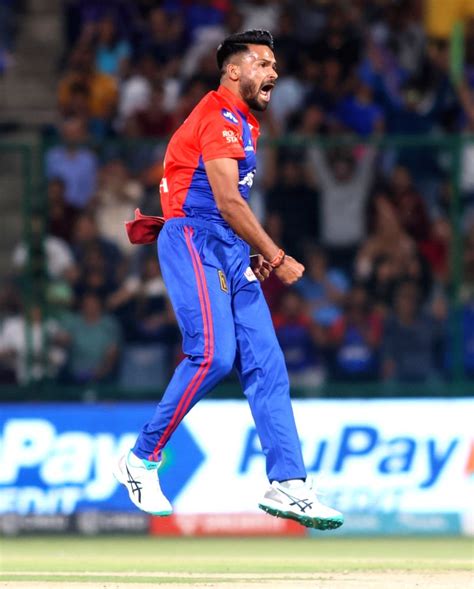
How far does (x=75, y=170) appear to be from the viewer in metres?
12.5

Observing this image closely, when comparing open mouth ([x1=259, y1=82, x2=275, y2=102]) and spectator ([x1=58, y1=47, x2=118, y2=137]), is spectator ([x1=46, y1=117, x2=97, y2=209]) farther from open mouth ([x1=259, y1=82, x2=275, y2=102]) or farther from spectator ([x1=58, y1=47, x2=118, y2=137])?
open mouth ([x1=259, y1=82, x2=275, y2=102])

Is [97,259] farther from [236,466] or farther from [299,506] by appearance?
[299,506]

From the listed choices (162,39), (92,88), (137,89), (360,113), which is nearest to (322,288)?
(360,113)

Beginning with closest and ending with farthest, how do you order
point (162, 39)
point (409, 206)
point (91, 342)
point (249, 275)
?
1. point (249, 275)
2. point (91, 342)
3. point (409, 206)
4. point (162, 39)

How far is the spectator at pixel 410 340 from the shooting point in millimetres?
12297

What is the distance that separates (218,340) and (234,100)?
4.03 feet

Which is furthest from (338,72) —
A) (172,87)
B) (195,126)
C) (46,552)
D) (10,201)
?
(195,126)

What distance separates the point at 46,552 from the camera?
409 inches

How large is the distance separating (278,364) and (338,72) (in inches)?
291

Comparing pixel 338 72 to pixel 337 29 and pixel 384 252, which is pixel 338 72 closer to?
pixel 337 29

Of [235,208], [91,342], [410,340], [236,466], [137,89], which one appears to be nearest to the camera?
[235,208]

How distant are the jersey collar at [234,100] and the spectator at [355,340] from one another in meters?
5.00

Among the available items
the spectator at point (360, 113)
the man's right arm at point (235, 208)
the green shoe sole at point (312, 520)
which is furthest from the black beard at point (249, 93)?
the spectator at point (360, 113)

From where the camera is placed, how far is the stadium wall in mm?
11703
